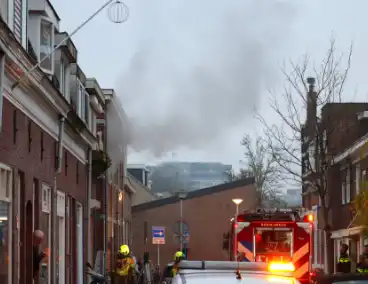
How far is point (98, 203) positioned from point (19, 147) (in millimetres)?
18880

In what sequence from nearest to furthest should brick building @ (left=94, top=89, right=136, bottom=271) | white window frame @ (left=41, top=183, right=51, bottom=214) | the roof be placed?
1. white window frame @ (left=41, top=183, right=51, bottom=214)
2. brick building @ (left=94, top=89, right=136, bottom=271)
3. the roof

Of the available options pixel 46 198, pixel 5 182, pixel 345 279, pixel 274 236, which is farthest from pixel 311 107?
pixel 345 279

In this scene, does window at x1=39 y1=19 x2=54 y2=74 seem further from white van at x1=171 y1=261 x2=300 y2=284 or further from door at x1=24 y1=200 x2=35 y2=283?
white van at x1=171 y1=261 x2=300 y2=284

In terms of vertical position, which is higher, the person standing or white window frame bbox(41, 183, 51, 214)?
white window frame bbox(41, 183, 51, 214)

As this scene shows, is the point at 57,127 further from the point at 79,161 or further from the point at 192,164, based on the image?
the point at 192,164

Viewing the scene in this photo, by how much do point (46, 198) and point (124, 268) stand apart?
3.10 m

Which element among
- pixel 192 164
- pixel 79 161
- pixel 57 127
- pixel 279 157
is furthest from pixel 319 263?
pixel 57 127

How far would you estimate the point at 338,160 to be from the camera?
135 ft

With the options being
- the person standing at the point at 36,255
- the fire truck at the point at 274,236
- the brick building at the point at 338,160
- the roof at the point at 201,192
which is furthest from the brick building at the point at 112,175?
the person standing at the point at 36,255

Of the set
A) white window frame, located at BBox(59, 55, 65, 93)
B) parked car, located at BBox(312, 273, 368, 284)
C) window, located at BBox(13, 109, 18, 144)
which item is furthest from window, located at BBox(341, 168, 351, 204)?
parked car, located at BBox(312, 273, 368, 284)

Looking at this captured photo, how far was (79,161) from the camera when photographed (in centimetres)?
3053

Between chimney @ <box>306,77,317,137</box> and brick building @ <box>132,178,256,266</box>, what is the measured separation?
2398 cm

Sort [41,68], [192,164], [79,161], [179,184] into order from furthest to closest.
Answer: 1. [179,184]
2. [192,164]
3. [79,161]
4. [41,68]

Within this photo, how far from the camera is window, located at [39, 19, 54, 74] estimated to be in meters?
21.6
